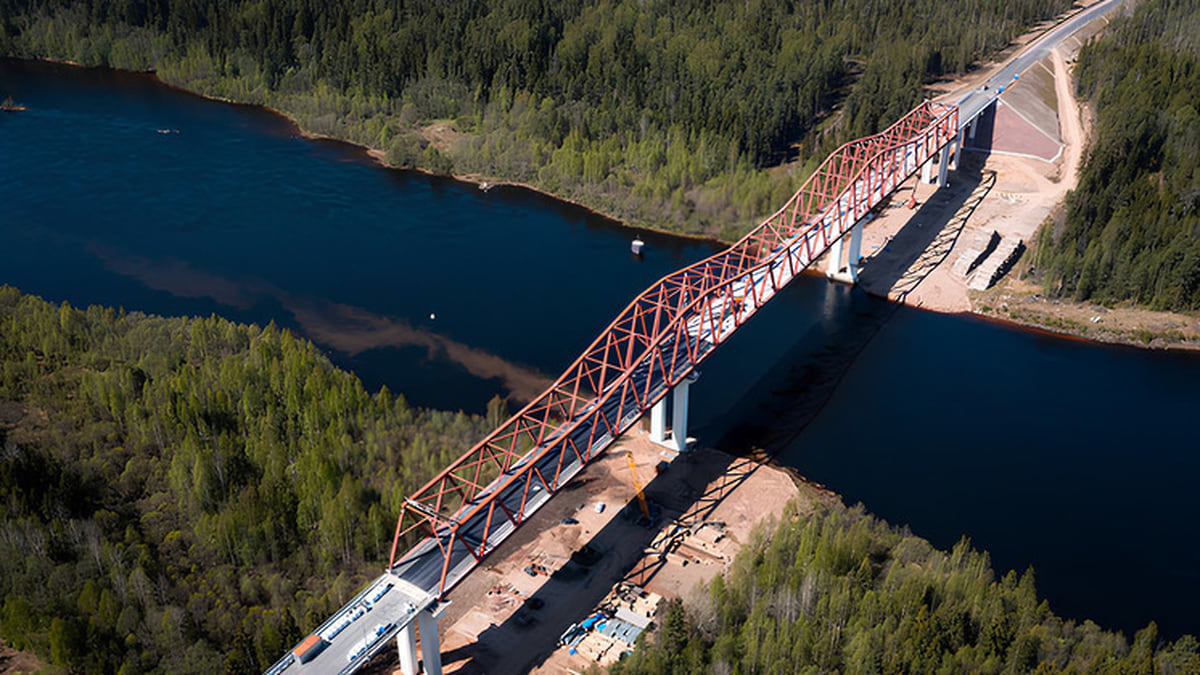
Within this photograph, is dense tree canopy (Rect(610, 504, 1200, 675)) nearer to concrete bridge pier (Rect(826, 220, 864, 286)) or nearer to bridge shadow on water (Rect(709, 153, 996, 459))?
bridge shadow on water (Rect(709, 153, 996, 459))

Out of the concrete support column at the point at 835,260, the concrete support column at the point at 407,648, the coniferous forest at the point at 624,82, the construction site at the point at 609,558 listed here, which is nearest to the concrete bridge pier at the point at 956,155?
the coniferous forest at the point at 624,82

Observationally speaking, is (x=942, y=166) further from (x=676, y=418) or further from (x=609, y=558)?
(x=609, y=558)

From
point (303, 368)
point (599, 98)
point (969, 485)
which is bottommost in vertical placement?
point (969, 485)

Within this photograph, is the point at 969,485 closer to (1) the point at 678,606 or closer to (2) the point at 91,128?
(1) the point at 678,606

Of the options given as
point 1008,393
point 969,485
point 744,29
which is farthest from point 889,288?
point 744,29

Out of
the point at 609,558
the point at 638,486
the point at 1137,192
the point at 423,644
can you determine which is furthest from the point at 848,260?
the point at 423,644
